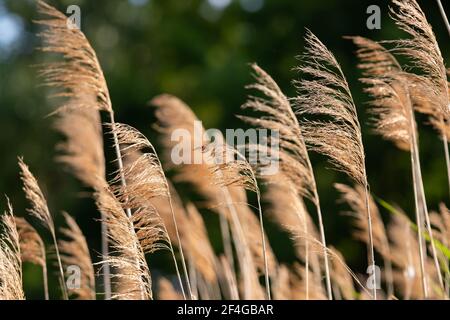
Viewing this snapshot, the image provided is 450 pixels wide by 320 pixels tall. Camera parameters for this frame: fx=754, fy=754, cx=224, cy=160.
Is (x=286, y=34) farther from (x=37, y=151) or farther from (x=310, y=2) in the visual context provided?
(x=37, y=151)

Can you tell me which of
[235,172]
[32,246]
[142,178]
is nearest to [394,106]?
[235,172]

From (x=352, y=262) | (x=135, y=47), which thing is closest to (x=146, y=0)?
(x=135, y=47)

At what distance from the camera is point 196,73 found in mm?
16609

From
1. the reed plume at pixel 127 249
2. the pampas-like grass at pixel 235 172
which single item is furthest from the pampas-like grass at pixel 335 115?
the reed plume at pixel 127 249

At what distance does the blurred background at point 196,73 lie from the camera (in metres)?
13.4

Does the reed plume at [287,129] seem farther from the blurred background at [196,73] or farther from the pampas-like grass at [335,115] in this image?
the blurred background at [196,73]

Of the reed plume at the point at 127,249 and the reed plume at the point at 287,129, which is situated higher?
the reed plume at the point at 287,129

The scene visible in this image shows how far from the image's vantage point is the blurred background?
13.4 m

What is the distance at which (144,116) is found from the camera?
50.9ft

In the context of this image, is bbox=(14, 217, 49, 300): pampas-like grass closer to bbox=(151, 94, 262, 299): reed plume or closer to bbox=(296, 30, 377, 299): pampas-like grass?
bbox=(151, 94, 262, 299): reed plume

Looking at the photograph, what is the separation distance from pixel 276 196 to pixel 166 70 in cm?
1390

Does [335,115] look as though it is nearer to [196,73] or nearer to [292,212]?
[292,212]
